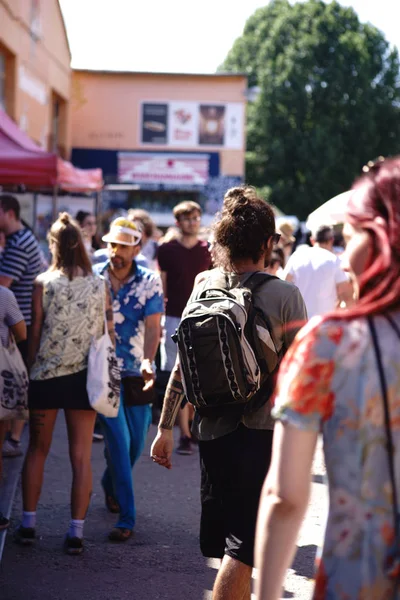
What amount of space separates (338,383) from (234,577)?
1.63m

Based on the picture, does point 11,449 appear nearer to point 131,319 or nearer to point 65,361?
point 131,319

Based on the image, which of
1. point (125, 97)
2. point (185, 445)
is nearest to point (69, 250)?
point (185, 445)

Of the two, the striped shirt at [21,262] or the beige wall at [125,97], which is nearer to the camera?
the striped shirt at [21,262]

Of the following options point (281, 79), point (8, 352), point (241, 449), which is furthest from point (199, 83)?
point (241, 449)

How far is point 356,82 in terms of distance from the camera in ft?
143

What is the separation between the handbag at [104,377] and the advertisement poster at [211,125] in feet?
84.8

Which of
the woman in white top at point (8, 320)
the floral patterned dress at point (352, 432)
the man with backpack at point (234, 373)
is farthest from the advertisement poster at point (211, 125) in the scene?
the floral patterned dress at point (352, 432)

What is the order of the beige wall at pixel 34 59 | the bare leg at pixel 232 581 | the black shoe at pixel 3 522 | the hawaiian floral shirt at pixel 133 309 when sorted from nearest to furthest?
1. the bare leg at pixel 232 581
2. the black shoe at pixel 3 522
3. the hawaiian floral shirt at pixel 133 309
4. the beige wall at pixel 34 59

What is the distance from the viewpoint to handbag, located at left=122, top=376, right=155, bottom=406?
242 inches

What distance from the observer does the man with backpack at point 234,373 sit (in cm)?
361

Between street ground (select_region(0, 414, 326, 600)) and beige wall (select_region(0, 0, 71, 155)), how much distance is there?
41.7ft

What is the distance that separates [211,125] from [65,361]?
2605 cm

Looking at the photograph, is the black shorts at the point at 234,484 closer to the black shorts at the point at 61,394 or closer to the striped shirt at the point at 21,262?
the black shorts at the point at 61,394

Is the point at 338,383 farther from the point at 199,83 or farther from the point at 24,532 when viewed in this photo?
the point at 199,83
